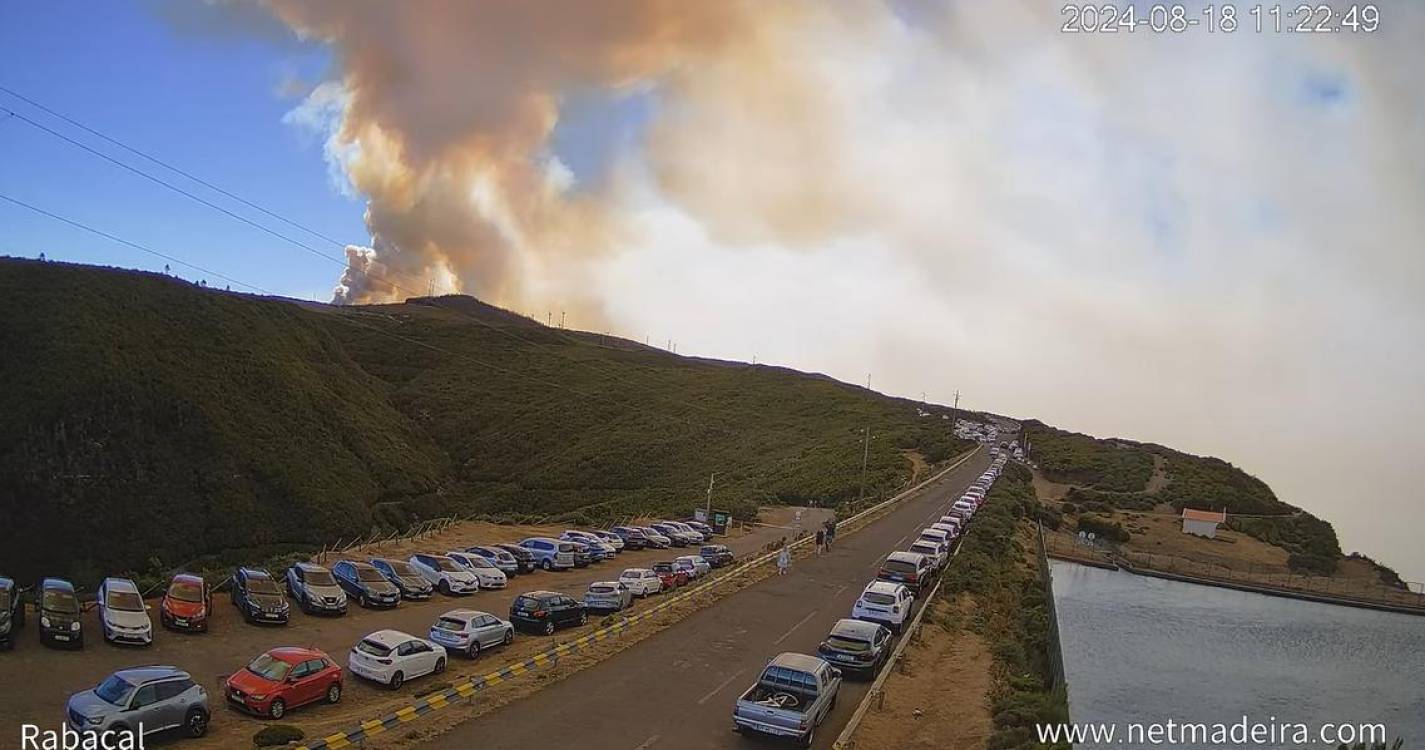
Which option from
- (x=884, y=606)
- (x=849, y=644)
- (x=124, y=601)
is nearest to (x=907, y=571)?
(x=884, y=606)

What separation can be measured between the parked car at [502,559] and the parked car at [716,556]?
32.9ft

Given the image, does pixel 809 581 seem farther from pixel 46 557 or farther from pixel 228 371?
pixel 228 371

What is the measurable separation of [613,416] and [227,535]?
6167 centimetres

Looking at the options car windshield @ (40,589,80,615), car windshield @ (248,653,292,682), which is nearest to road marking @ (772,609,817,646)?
car windshield @ (248,653,292,682)

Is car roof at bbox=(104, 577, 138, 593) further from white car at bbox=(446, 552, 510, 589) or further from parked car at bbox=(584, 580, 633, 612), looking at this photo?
parked car at bbox=(584, 580, 633, 612)

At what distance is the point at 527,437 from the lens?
381 feet

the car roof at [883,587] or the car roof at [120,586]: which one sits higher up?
the car roof at [883,587]

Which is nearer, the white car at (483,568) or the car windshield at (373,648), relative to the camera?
the car windshield at (373,648)

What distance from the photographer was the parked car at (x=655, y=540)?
53.8 m

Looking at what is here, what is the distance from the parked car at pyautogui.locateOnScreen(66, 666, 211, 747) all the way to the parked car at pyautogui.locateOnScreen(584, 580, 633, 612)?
637 inches

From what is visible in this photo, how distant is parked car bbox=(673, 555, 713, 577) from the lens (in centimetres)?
4124

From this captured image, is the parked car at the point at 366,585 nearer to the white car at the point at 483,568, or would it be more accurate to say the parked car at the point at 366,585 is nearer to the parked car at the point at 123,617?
the white car at the point at 483,568

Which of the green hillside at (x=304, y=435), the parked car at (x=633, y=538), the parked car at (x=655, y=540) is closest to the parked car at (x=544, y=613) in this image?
the parked car at (x=633, y=538)

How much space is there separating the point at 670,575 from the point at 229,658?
19.8m
